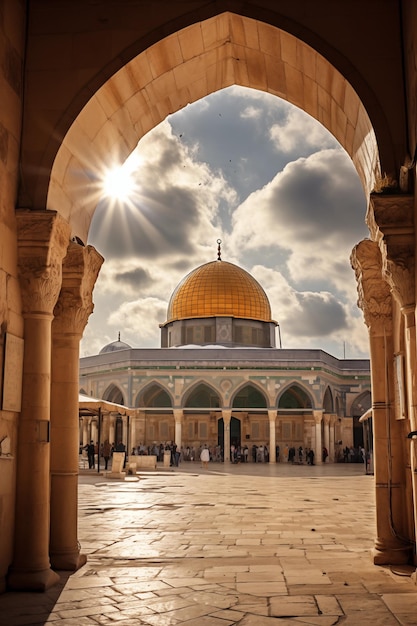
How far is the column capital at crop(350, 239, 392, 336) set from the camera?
732cm

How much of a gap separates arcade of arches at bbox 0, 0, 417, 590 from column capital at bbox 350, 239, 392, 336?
2 centimetres

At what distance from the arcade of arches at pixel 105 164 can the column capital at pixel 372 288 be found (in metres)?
0.02

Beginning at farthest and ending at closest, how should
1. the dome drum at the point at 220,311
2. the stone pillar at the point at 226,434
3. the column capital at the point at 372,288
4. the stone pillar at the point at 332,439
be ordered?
the dome drum at the point at 220,311 < the stone pillar at the point at 332,439 < the stone pillar at the point at 226,434 < the column capital at the point at 372,288

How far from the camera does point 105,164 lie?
26.1ft

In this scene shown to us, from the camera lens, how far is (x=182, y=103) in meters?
8.34

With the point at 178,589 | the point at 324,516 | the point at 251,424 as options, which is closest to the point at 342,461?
the point at 251,424

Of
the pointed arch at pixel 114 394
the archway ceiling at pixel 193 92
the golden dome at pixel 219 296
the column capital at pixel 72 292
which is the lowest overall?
the column capital at pixel 72 292

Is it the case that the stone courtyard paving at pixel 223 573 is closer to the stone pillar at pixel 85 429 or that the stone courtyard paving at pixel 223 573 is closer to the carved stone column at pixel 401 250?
the carved stone column at pixel 401 250

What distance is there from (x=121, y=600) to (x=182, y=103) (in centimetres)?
560

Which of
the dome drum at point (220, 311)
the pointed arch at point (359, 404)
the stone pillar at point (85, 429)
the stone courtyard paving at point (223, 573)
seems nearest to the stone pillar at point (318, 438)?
the pointed arch at point (359, 404)

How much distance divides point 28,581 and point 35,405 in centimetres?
150

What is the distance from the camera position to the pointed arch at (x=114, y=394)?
3628 centimetres

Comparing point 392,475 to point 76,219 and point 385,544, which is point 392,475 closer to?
point 385,544

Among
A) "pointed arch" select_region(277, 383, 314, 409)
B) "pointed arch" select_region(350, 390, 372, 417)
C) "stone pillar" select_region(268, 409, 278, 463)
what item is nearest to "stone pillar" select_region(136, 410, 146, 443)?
"stone pillar" select_region(268, 409, 278, 463)
